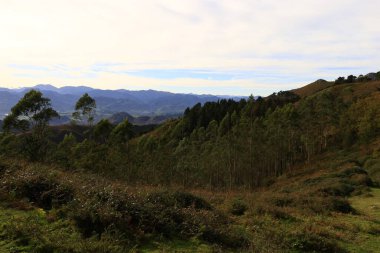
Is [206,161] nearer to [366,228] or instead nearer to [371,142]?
[371,142]

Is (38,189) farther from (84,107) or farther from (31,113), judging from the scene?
(84,107)

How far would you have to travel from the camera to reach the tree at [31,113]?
58031mm

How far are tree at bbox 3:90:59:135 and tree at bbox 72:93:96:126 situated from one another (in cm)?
762

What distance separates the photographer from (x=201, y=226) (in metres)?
11.8

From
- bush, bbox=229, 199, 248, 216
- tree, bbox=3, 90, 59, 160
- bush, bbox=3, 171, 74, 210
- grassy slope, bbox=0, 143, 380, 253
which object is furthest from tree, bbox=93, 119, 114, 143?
bush, bbox=3, 171, 74, 210

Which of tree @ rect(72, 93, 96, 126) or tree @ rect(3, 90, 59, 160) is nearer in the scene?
tree @ rect(3, 90, 59, 160)

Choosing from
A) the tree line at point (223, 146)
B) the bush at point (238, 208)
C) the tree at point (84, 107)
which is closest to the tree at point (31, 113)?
the tree line at point (223, 146)

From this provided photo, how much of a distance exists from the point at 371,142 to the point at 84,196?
64.6 m

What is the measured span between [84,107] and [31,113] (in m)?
11.8

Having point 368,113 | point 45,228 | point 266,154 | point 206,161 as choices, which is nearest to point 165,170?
point 206,161

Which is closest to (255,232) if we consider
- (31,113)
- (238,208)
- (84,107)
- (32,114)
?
(238,208)

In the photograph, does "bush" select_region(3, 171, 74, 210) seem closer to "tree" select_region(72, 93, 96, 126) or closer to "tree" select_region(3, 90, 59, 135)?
"tree" select_region(3, 90, 59, 135)

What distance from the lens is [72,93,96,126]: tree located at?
68.4 meters

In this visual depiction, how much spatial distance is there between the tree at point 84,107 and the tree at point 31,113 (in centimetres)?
762
